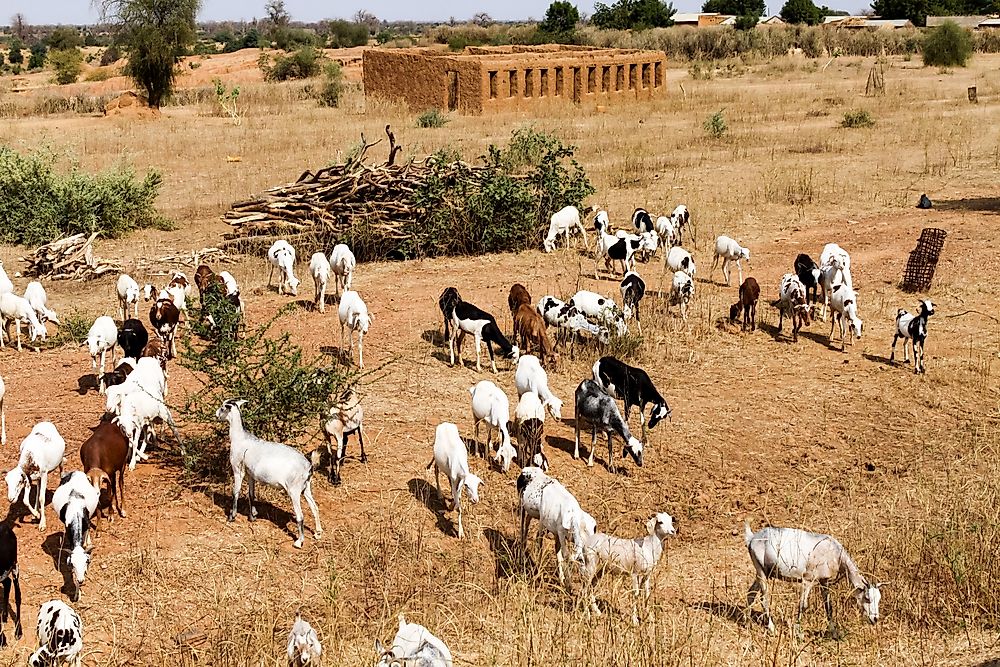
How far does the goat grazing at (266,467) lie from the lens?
Answer: 7.75 meters

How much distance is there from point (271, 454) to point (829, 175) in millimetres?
16764

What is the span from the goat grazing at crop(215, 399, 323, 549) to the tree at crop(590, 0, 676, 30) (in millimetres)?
77117

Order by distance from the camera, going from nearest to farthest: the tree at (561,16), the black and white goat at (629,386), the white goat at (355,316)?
the black and white goat at (629,386)
the white goat at (355,316)
the tree at (561,16)

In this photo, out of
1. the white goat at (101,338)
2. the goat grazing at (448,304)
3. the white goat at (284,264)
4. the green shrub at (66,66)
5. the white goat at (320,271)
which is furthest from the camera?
the green shrub at (66,66)

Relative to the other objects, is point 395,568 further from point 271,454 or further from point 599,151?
point 599,151

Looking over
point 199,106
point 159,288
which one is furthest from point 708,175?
point 199,106

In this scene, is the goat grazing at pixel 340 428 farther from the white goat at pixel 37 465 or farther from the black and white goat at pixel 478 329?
the black and white goat at pixel 478 329

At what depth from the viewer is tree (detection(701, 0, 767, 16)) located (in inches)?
3716

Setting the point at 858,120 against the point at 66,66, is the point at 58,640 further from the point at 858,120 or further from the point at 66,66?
the point at 66,66

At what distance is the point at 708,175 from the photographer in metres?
22.2

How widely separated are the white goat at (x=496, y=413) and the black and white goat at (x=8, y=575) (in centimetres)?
390

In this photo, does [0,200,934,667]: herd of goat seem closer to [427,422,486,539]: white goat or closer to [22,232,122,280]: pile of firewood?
[427,422,486,539]: white goat

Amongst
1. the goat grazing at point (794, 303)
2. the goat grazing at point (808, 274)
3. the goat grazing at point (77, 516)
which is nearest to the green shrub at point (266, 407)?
the goat grazing at point (77, 516)

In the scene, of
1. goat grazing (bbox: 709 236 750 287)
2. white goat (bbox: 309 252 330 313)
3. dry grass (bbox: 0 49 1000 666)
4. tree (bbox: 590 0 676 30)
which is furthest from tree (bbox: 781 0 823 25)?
white goat (bbox: 309 252 330 313)
